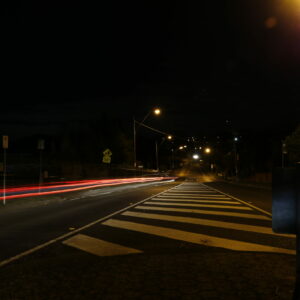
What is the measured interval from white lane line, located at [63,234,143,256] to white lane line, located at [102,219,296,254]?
5.14 ft

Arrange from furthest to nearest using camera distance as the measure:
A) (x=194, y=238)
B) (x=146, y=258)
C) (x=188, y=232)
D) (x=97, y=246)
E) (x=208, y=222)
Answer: (x=208, y=222), (x=188, y=232), (x=194, y=238), (x=97, y=246), (x=146, y=258)

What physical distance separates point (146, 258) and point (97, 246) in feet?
5.01

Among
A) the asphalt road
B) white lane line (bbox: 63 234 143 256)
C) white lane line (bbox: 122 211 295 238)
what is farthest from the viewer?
white lane line (bbox: 122 211 295 238)

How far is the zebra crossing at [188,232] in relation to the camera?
319 inches

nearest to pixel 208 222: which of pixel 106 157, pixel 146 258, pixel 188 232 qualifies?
pixel 188 232

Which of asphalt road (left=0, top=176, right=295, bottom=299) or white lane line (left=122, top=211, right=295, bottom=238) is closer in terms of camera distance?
asphalt road (left=0, top=176, right=295, bottom=299)

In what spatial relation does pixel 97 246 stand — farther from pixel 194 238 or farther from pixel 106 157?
pixel 106 157

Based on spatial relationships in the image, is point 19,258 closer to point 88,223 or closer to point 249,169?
point 88,223

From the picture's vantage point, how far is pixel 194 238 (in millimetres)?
9039

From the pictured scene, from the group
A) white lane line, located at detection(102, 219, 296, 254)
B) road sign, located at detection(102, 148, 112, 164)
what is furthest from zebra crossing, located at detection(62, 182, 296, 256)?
road sign, located at detection(102, 148, 112, 164)

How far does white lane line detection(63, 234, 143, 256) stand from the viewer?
7641 millimetres

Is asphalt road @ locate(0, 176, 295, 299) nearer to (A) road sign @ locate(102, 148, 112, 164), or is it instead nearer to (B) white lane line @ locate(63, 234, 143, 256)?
(B) white lane line @ locate(63, 234, 143, 256)

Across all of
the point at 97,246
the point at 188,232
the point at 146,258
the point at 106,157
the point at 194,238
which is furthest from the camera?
the point at 106,157

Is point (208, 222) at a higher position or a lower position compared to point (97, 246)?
higher
